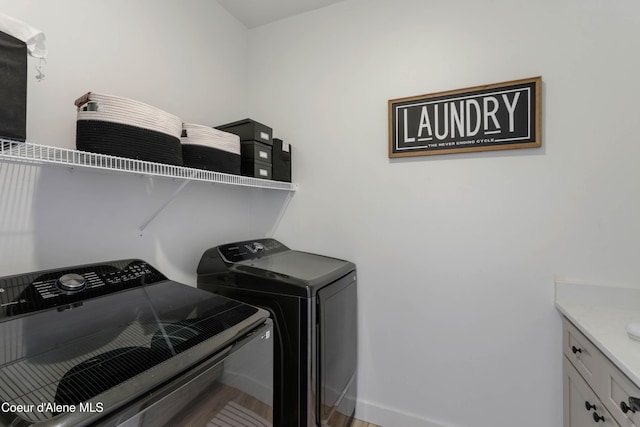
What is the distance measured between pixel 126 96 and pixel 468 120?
69.2 inches

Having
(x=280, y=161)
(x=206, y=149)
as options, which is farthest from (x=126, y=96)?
(x=280, y=161)

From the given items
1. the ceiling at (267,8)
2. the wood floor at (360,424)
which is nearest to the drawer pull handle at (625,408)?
the wood floor at (360,424)

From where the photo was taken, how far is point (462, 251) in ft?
5.62

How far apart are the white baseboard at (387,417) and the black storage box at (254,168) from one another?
1576mm

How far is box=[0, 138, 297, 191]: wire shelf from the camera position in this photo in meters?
0.85

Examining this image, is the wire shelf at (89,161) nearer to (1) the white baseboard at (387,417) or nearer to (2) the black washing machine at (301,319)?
(2) the black washing machine at (301,319)

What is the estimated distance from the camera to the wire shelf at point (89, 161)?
85cm

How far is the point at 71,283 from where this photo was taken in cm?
105

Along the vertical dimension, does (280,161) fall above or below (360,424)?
above

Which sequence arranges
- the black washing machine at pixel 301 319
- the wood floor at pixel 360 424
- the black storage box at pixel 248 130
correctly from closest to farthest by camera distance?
the black washing machine at pixel 301 319 → the black storage box at pixel 248 130 → the wood floor at pixel 360 424

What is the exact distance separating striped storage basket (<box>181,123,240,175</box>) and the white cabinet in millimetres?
1733

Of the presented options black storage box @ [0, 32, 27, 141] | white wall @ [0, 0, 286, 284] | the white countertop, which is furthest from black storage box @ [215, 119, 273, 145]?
the white countertop

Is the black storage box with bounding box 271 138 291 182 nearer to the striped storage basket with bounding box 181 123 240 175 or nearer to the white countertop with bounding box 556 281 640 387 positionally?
the striped storage basket with bounding box 181 123 240 175

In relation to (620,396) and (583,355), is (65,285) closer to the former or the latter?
(620,396)
